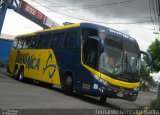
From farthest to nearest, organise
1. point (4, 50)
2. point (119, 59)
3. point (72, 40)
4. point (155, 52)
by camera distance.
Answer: point (155, 52) → point (4, 50) → point (72, 40) → point (119, 59)

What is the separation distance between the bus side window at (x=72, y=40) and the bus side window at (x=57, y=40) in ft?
1.93

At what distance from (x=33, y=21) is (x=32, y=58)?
22846 millimetres

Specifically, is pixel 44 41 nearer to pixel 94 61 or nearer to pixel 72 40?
pixel 72 40

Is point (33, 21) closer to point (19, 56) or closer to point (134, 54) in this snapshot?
point (19, 56)

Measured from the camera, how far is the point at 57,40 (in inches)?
790

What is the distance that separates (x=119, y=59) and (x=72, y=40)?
3.16 m

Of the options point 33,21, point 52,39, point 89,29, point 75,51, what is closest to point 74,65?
point 75,51

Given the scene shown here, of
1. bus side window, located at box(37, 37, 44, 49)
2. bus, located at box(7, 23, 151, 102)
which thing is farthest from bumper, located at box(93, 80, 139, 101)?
bus side window, located at box(37, 37, 44, 49)

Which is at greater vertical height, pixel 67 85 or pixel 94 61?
pixel 94 61

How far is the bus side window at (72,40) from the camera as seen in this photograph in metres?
17.7

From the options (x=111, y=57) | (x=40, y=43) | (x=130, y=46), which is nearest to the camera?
(x=111, y=57)

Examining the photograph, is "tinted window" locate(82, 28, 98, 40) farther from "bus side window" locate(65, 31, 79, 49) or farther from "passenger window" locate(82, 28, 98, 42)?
"bus side window" locate(65, 31, 79, 49)

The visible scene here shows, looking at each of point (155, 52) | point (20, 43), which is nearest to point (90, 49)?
point (20, 43)

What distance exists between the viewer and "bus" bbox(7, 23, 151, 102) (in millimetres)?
15586
